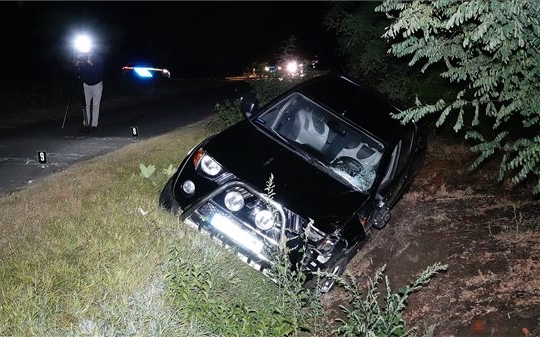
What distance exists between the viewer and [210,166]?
493 cm

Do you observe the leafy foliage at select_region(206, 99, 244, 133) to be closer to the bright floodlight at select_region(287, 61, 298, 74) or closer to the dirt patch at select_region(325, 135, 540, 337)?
the bright floodlight at select_region(287, 61, 298, 74)

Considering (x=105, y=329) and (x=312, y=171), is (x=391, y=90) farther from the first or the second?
(x=105, y=329)

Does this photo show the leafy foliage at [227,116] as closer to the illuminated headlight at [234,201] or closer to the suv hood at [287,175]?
the suv hood at [287,175]

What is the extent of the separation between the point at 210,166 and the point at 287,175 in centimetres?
83

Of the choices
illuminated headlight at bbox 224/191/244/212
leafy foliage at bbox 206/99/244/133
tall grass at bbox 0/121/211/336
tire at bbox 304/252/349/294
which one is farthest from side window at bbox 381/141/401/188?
leafy foliage at bbox 206/99/244/133

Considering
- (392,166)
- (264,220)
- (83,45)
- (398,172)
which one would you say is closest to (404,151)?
(398,172)

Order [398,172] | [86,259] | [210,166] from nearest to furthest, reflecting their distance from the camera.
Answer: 1. [86,259]
2. [210,166]
3. [398,172]

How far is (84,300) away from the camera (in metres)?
3.51

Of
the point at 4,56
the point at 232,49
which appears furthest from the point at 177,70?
the point at 4,56

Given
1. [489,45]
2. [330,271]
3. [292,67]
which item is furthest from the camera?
[292,67]

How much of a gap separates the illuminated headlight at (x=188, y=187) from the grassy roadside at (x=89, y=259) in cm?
32

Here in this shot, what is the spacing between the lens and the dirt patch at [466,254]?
4.25 metres

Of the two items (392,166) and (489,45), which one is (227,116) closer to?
(392,166)

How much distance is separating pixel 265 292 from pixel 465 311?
74.3 inches
